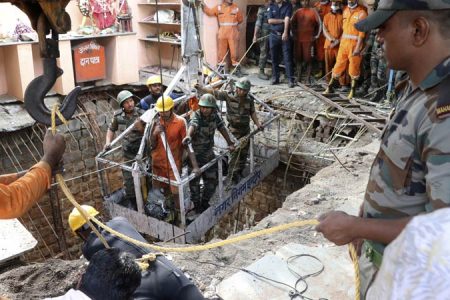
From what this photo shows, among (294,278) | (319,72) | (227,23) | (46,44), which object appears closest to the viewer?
(46,44)

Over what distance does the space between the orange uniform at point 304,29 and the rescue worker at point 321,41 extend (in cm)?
18

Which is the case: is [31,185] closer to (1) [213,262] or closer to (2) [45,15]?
(2) [45,15]

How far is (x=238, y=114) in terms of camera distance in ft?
25.0

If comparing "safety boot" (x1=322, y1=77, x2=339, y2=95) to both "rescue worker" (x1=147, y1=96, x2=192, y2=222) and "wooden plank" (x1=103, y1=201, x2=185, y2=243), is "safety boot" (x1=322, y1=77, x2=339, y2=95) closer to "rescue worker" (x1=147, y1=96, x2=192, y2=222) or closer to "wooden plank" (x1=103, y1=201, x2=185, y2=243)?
"rescue worker" (x1=147, y1=96, x2=192, y2=222)

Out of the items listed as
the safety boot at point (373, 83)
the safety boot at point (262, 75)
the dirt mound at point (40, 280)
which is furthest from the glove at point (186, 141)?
the safety boot at point (262, 75)

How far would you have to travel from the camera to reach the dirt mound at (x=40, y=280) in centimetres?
422

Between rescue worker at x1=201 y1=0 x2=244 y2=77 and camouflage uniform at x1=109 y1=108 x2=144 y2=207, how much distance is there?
4.79m

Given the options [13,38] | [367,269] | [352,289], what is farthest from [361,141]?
[13,38]

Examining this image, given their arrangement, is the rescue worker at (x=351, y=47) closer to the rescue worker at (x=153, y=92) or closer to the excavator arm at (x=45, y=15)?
the rescue worker at (x=153, y=92)

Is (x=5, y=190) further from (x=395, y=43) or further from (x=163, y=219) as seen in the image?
(x=163, y=219)

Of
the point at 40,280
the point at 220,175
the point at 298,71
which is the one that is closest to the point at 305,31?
the point at 298,71

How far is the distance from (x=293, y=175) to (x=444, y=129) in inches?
292

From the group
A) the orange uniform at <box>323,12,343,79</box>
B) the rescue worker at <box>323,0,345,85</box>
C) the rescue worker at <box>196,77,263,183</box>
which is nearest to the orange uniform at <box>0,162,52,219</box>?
the rescue worker at <box>196,77,263,183</box>

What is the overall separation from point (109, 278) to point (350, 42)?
8.72 m
